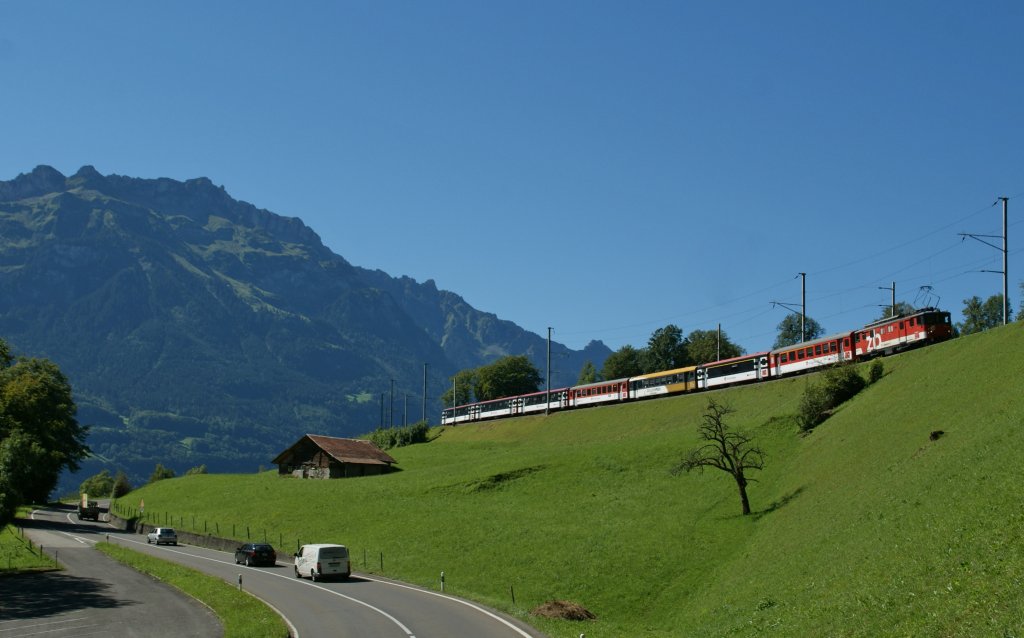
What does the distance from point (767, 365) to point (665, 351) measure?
250 feet

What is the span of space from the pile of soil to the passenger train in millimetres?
43204

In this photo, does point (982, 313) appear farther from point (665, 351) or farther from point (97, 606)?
point (97, 606)

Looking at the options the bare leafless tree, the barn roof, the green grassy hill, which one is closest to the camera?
the green grassy hill

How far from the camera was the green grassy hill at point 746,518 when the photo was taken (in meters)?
26.5

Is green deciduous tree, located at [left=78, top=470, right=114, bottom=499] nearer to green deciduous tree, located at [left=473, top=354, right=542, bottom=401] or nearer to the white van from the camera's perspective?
green deciduous tree, located at [left=473, top=354, right=542, bottom=401]

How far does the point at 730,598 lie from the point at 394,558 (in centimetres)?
2442

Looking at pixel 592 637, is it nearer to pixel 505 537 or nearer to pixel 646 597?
pixel 646 597

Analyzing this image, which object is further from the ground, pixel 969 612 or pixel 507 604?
pixel 969 612

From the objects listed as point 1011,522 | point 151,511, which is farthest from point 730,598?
point 151,511

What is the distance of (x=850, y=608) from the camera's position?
2627cm

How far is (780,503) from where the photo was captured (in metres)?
49.9

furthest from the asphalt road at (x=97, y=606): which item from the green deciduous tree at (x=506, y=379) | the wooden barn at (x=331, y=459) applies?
the green deciduous tree at (x=506, y=379)

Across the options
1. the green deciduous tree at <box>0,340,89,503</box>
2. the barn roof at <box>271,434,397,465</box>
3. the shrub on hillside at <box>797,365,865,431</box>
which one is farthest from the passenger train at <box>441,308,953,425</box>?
the green deciduous tree at <box>0,340,89,503</box>

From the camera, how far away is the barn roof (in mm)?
100000
